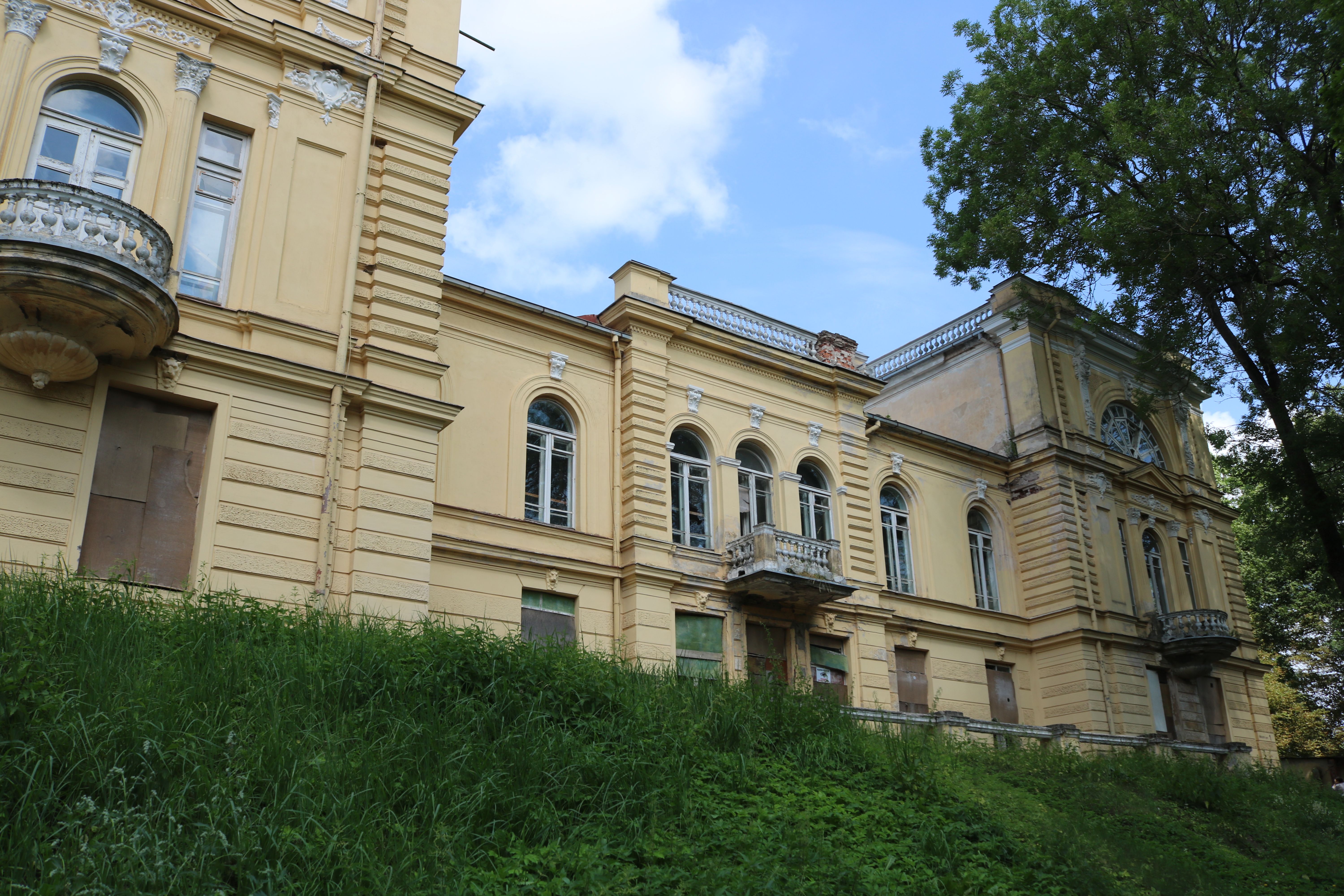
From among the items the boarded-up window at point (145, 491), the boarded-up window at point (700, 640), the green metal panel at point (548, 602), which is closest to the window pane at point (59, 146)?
the boarded-up window at point (145, 491)

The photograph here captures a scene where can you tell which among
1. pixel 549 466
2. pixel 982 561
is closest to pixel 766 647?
pixel 549 466

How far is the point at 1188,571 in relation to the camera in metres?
28.7

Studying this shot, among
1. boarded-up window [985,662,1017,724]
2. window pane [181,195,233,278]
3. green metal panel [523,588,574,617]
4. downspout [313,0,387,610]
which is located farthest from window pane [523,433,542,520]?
boarded-up window [985,662,1017,724]

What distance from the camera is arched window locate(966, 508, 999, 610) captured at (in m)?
25.6

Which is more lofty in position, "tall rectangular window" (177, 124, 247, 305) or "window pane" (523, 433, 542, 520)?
"tall rectangular window" (177, 124, 247, 305)

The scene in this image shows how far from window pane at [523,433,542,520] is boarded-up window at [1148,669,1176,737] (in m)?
16.1

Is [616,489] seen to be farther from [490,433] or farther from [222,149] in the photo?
[222,149]

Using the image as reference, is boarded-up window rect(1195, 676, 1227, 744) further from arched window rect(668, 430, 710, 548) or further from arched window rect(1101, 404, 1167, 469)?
arched window rect(668, 430, 710, 548)

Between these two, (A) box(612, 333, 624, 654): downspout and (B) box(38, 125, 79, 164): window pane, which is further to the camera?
(A) box(612, 333, 624, 654): downspout

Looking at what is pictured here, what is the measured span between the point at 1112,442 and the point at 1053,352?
10.7 ft

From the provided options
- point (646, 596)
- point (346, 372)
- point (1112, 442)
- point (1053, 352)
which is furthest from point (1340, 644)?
point (346, 372)

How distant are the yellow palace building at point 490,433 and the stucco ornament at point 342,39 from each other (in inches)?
1.6

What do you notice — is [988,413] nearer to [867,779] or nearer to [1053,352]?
[1053,352]

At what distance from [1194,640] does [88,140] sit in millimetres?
25032
